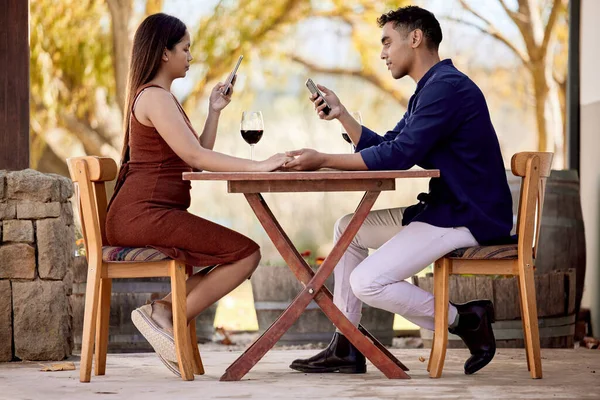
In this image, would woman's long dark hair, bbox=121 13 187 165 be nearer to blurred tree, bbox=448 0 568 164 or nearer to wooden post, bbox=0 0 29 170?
wooden post, bbox=0 0 29 170

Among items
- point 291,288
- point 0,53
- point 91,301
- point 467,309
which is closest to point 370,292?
point 467,309

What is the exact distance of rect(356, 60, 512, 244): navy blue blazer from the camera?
3.70m

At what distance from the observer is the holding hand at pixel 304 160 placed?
352 cm

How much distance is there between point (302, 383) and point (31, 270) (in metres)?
1.55

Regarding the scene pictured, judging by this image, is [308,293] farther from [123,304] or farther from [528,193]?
[123,304]

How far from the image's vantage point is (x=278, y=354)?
15.5 feet

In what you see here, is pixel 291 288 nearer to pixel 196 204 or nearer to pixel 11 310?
pixel 11 310

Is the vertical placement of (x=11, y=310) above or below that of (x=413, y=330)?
above

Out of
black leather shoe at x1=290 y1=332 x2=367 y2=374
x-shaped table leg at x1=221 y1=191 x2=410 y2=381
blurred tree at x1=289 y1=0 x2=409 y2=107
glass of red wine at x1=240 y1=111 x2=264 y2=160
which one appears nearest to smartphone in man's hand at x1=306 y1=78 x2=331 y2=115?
glass of red wine at x1=240 y1=111 x2=264 y2=160

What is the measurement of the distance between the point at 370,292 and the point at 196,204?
14.7 feet

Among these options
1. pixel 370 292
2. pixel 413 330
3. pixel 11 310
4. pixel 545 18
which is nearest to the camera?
pixel 370 292

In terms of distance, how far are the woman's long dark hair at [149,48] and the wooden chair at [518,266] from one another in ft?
4.33

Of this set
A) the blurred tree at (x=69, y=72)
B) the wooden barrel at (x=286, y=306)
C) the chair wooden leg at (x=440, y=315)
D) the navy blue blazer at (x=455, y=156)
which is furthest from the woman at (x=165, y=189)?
the blurred tree at (x=69, y=72)

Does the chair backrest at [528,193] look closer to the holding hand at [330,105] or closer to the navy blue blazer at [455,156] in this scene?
the navy blue blazer at [455,156]
